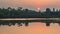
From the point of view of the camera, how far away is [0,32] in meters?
17.9

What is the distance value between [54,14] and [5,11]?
6.60 m

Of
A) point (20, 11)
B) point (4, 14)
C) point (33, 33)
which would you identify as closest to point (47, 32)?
point (33, 33)

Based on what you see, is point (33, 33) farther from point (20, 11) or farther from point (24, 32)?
point (20, 11)

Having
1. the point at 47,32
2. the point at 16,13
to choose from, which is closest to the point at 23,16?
the point at 16,13

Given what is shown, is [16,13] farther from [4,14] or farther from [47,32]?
[47,32]

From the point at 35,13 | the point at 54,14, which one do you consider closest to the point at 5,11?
the point at 35,13

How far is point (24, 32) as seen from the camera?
1791cm

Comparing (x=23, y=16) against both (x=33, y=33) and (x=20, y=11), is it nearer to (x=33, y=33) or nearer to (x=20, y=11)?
(x=20, y=11)

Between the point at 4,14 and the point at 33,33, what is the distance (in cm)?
1978

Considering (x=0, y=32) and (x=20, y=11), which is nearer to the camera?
(x=0, y=32)

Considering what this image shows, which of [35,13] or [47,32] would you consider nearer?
[47,32]

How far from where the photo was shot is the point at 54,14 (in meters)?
37.6

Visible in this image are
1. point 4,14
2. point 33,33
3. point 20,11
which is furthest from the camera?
point 20,11

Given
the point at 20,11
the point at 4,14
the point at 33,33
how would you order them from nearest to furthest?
the point at 33,33 → the point at 4,14 → the point at 20,11
